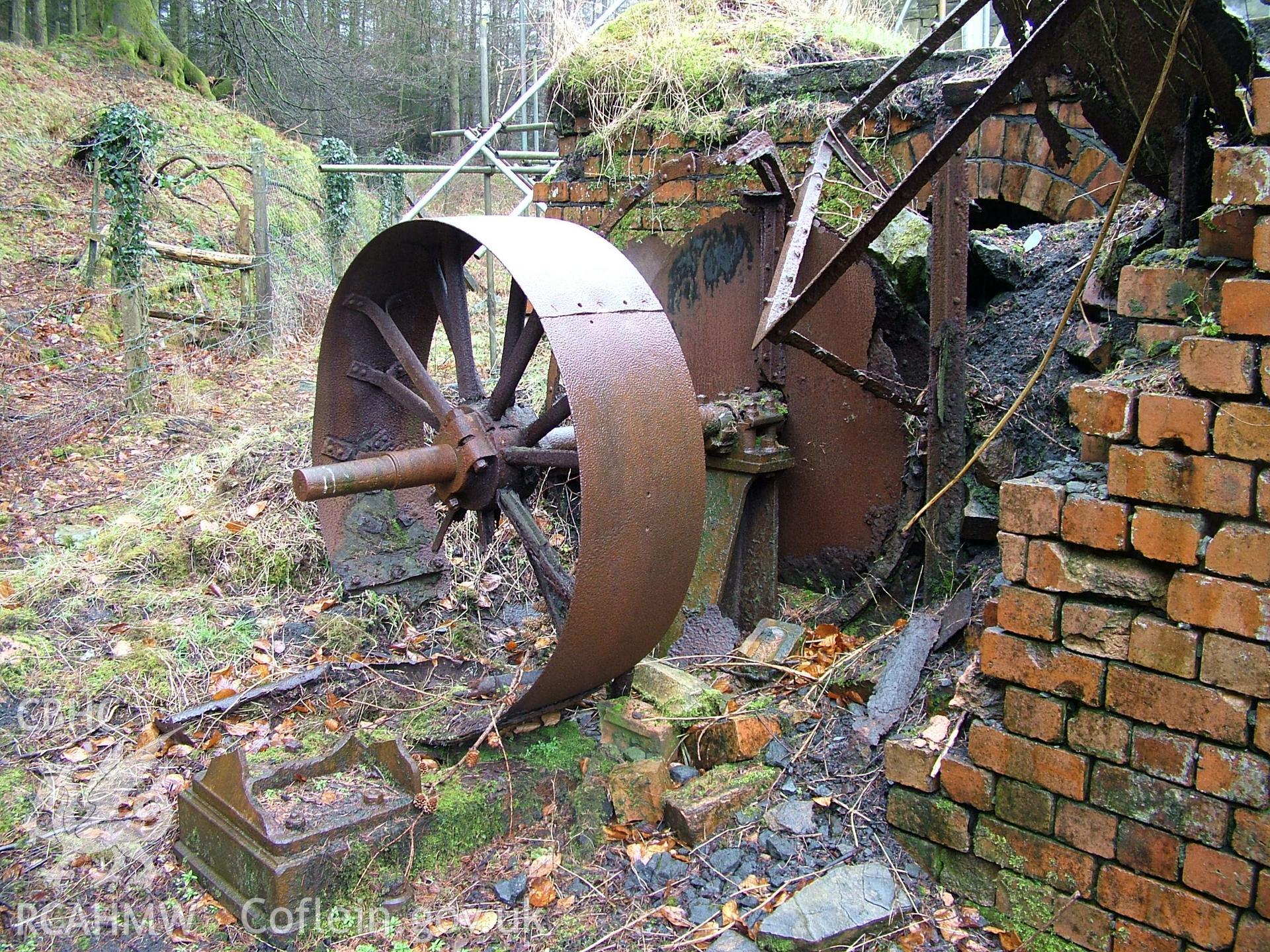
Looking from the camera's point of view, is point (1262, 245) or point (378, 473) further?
point (378, 473)

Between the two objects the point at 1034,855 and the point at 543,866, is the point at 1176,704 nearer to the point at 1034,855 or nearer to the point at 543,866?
→ the point at 1034,855

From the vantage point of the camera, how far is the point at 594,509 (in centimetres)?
263

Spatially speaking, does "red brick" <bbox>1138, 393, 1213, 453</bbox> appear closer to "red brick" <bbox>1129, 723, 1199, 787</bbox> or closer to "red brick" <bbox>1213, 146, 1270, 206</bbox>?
"red brick" <bbox>1213, 146, 1270, 206</bbox>

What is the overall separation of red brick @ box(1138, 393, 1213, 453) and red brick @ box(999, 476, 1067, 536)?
0.77 feet

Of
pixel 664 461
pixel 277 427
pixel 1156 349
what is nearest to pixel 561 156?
pixel 277 427

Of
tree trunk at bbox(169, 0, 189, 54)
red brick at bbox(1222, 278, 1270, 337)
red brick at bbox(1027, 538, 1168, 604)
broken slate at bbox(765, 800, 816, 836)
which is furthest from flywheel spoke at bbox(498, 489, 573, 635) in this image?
tree trunk at bbox(169, 0, 189, 54)

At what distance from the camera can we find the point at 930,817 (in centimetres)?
263

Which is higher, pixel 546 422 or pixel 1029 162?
pixel 1029 162

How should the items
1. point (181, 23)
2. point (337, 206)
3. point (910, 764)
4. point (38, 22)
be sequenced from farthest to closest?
point (181, 23), point (38, 22), point (337, 206), point (910, 764)


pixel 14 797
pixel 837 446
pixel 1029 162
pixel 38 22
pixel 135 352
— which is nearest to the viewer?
pixel 14 797

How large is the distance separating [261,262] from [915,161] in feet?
21.9

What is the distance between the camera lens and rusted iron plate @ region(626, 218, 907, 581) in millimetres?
3986

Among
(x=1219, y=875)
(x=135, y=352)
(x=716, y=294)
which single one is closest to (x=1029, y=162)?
(x=716, y=294)

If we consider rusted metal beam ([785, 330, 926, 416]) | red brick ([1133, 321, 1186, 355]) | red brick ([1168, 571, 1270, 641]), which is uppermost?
red brick ([1133, 321, 1186, 355])
